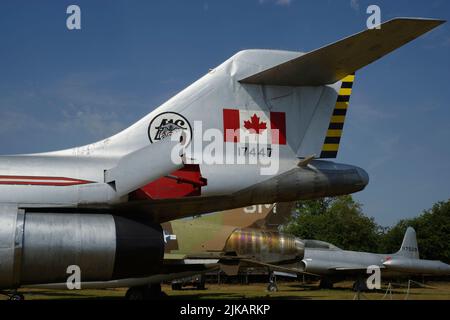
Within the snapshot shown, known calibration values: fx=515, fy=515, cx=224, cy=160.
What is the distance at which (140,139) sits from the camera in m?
6.39

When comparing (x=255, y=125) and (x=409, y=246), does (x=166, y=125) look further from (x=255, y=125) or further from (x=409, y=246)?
(x=409, y=246)

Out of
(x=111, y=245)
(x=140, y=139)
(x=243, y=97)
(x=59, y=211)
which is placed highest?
(x=243, y=97)

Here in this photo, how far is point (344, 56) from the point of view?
5.77 meters

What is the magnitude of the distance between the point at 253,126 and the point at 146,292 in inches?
328

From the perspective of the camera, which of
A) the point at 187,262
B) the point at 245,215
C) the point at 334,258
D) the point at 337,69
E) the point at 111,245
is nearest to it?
the point at 111,245

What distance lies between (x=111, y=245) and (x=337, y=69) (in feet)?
10.8

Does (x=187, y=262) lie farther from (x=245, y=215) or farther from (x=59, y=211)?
(x=59, y=211)

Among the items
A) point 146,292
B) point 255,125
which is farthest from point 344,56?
point 146,292

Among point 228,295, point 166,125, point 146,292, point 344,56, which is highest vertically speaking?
point 344,56

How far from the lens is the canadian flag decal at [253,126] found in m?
6.46

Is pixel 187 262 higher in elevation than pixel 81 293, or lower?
higher
